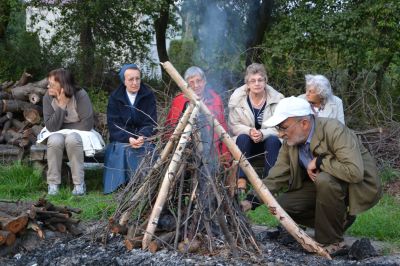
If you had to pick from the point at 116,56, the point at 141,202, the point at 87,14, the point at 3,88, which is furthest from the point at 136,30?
the point at 141,202

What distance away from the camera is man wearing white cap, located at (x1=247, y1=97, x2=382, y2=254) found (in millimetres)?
5262

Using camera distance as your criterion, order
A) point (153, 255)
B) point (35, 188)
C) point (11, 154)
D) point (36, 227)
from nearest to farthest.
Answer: point (153, 255), point (36, 227), point (35, 188), point (11, 154)

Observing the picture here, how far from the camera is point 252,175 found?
5254 mm

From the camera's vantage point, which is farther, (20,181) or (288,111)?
(20,181)

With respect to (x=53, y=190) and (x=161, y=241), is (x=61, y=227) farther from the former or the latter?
(x=53, y=190)

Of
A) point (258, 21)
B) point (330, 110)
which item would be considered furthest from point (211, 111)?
point (258, 21)

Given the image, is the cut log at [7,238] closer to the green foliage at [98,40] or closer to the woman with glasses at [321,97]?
the woman with glasses at [321,97]

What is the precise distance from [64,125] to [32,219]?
2818mm

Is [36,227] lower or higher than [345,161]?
lower

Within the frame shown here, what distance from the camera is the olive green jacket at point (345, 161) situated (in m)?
5.24

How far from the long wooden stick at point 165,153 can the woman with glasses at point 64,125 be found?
2.73 m

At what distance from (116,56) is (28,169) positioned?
5.11 meters

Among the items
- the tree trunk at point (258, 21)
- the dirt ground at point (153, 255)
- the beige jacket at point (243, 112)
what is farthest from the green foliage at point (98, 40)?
the dirt ground at point (153, 255)

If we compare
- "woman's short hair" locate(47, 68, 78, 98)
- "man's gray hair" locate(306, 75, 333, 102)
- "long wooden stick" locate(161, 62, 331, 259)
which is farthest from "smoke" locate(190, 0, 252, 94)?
"long wooden stick" locate(161, 62, 331, 259)
